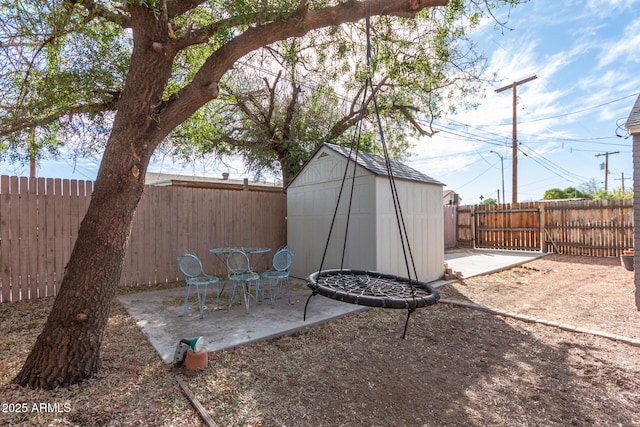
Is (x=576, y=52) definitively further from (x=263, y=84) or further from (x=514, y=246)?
(x=263, y=84)

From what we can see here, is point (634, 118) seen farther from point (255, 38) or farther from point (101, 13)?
point (101, 13)

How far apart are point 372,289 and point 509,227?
32.3 feet

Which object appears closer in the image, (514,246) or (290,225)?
(290,225)

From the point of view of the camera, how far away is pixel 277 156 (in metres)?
9.00

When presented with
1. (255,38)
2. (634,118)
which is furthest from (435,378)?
(634,118)

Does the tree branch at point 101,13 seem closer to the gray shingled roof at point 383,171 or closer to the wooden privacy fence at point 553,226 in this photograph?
the gray shingled roof at point 383,171

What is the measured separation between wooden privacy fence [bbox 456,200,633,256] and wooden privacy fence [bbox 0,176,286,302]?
8.04 meters

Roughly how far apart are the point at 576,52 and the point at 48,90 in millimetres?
11616

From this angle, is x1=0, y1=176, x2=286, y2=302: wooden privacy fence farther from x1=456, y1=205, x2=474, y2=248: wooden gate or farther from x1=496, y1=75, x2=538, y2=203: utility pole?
x1=496, y1=75, x2=538, y2=203: utility pole

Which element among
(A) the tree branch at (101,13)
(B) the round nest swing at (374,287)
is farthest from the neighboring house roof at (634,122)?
(A) the tree branch at (101,13)

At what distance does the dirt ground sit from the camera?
1.89 m

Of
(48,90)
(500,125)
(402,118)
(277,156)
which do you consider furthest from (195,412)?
(500,125)

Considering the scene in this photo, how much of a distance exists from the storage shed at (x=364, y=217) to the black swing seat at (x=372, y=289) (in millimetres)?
1339

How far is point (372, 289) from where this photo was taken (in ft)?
9.20
